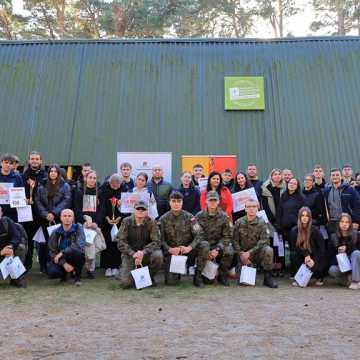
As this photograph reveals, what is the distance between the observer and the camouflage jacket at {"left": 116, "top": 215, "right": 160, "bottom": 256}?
7.07 metres

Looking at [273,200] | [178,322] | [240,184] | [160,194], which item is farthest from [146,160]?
[178,322]

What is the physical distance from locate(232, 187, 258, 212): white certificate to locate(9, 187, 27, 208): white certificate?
10.9ft

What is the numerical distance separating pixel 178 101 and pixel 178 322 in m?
8.43

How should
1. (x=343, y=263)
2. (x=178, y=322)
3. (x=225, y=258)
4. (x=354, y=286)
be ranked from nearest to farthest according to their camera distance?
Answer: (x=178, y=322), (x=354, y=286), (x=343, y=263), (x=225, y=258)

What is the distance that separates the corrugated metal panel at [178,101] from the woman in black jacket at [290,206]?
412 cm

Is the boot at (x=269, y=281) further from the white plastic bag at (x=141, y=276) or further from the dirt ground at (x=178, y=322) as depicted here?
the white plastic bag at (x=141, y=276)

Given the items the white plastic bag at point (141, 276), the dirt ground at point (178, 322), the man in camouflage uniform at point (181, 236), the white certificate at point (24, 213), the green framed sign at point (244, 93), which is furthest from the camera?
the green framed sign at point (244, 93)

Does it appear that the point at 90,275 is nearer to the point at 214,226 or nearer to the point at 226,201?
the point at 214,226

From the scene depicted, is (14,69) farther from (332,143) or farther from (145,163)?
(332,143)

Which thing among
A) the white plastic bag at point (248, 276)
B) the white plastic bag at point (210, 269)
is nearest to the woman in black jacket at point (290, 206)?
the white plastic bag at point (248, 276)

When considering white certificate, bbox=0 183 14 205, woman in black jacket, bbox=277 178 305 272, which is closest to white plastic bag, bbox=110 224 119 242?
white certificate, bbox=0 183 14 205

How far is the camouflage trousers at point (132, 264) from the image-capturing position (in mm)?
6824

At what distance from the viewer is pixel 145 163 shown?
11406 millimetres

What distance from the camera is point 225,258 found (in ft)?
23.5
